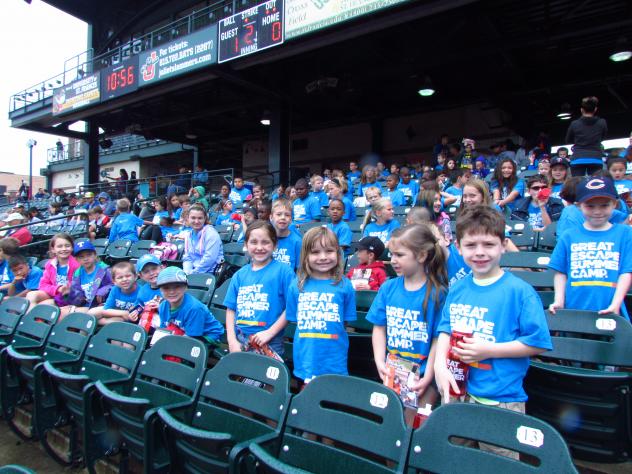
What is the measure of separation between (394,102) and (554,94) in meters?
5.34

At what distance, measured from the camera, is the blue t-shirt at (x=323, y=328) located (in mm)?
2479

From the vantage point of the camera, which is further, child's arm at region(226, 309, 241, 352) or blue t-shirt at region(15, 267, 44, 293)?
blue t-shirt at region(15, 267, 44, 293)

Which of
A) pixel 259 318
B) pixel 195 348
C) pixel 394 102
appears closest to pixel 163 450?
pixel 195 348

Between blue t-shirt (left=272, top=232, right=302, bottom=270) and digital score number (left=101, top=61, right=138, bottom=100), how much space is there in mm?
11110

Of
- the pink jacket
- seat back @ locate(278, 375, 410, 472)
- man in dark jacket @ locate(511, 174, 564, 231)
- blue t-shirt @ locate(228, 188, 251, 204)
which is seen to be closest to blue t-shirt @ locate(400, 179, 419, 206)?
man in dark jacket @ locate(511, 174, 564, 231)

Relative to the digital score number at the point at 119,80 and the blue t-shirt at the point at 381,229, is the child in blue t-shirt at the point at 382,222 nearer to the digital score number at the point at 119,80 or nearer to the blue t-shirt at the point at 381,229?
the blue t-shirt at the point at 381,229

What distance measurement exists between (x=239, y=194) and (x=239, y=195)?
4 centimetres

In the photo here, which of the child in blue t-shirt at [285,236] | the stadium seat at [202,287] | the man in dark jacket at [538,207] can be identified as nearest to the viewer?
the child in blue t-shirt at [285,236]

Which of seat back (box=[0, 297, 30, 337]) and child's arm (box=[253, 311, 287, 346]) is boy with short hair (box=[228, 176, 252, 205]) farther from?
child's arm (box=[253, 311, 287, 346])

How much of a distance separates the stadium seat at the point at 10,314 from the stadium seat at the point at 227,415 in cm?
268

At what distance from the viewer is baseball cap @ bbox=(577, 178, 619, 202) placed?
261cm

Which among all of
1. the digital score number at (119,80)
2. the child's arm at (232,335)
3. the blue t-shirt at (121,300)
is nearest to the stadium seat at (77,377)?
the child's arm at (232,335)

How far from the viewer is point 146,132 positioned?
61.3ft

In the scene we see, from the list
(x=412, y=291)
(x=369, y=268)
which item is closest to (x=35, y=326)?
(x=369, y=268)
